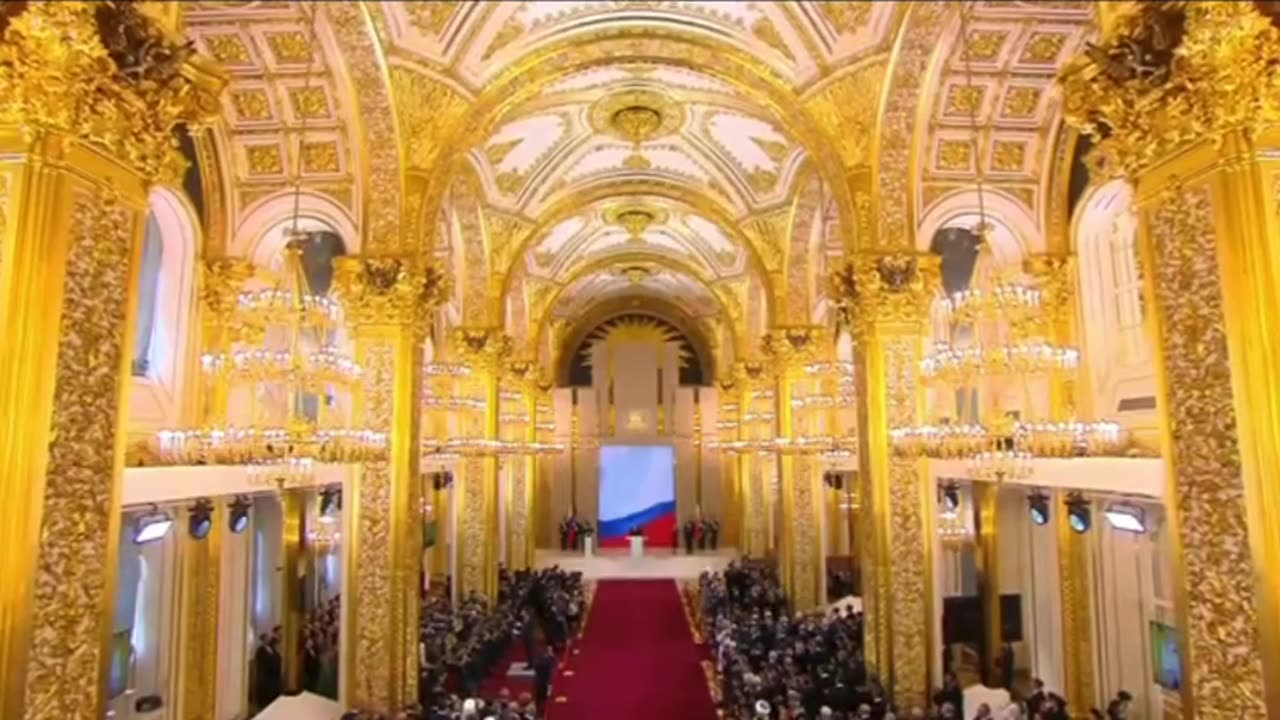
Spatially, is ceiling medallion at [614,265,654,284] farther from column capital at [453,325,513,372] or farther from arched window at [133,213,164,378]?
arched window at [133,213,164,378]

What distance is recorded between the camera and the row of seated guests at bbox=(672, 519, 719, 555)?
95.1 ft

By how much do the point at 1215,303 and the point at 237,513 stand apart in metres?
10.0

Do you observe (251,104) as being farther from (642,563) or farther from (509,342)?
(642,563)

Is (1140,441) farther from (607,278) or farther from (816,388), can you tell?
(607,278)

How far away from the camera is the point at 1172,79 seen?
12.8 feet

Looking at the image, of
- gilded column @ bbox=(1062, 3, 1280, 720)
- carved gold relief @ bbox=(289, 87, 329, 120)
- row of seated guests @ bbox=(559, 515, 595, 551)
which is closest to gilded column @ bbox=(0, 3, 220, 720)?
gilded column @ bbox=(1062, 3, 1280, 720)

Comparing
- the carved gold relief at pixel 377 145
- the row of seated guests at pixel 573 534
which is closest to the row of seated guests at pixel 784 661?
the carved gold relief at pixel 377 145

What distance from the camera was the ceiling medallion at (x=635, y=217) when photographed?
20.2m

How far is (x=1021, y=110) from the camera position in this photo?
10.7 meters

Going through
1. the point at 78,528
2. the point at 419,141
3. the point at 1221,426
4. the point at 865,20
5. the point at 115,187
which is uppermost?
the point at 865,20

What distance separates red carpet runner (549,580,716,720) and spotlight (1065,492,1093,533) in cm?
526

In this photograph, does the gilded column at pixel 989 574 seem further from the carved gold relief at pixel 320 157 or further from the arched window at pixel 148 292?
the arched window at pixel 148 292

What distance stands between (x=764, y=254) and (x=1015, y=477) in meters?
9.88

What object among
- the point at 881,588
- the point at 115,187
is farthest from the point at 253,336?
the point at 881,588
